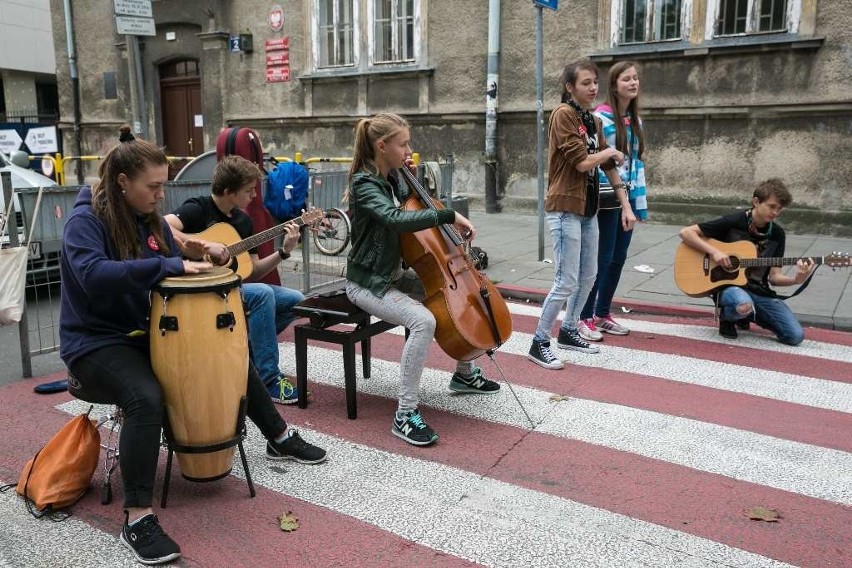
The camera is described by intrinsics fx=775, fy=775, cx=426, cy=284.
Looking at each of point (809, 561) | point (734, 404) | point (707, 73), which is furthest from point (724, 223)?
point (707, 73)

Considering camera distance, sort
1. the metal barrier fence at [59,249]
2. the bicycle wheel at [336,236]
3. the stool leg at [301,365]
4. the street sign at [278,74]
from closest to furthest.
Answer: the stool leg at [301,365] → the metal barrier fence at [59,249] → the bicycle wheel at [336,236] → the street sign at [278,74]

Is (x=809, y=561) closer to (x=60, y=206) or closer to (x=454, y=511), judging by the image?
(x=454, y=511)

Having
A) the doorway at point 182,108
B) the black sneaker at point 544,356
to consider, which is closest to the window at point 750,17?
the black sneaker at point 544,356

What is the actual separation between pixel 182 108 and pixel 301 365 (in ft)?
51.8

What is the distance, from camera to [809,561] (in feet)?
10.2

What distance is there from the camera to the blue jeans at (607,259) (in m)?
6.14

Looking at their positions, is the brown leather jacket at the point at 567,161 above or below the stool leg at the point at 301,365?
above

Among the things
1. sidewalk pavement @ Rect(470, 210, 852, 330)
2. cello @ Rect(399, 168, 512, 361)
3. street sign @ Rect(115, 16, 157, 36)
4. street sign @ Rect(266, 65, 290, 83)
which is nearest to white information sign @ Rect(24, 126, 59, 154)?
street sign @ Rect(266, 65, 290, 83)

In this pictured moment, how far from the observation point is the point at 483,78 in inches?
547

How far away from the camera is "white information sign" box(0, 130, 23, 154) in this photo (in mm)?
13062

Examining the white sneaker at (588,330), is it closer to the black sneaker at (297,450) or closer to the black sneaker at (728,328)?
the black sneaker at (728,328)

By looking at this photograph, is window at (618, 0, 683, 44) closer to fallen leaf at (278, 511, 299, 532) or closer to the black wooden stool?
the black wooden stool

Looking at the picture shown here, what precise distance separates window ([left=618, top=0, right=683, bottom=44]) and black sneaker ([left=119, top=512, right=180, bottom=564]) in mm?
11255

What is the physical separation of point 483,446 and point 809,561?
1682 millimetres
